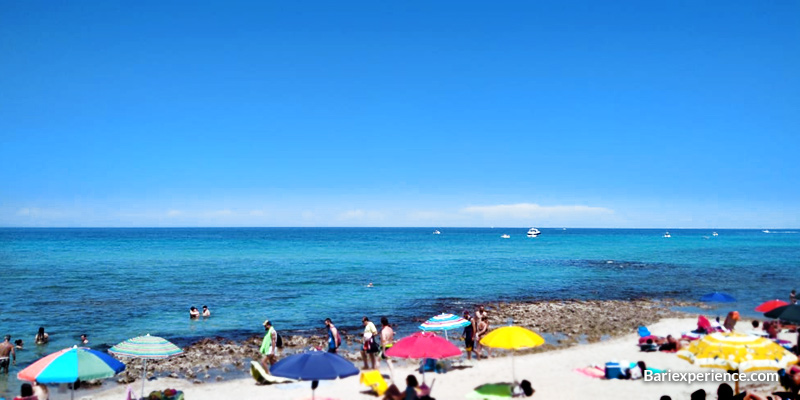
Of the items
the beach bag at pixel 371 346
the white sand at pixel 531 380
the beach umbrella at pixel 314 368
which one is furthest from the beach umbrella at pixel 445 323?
the beach umbrella at pixel 314 368

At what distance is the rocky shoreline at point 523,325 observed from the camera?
59.5 ft

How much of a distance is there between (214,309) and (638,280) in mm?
37143

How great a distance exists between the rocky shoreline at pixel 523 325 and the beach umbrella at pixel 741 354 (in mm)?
10547

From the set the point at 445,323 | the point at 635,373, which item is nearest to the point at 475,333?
the point at 445,323

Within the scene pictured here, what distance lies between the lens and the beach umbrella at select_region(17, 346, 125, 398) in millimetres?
10797

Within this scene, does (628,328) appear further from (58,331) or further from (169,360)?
(58,331)

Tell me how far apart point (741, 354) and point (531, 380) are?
22.0 ft

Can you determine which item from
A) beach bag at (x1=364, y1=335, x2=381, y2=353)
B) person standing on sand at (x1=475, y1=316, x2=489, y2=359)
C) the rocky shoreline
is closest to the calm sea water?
the rocky shoreline

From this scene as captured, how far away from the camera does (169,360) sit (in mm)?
19391

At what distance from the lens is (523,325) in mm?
25438

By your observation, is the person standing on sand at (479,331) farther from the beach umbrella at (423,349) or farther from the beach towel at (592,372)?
the beach umbrella at (423,349)

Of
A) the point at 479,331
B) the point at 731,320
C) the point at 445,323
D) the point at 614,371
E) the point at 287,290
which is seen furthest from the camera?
the point at 287,290

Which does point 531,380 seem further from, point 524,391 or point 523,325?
point 523,325

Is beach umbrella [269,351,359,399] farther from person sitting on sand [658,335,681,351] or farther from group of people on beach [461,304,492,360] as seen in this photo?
person sitting on sand [658,335,681,351]
